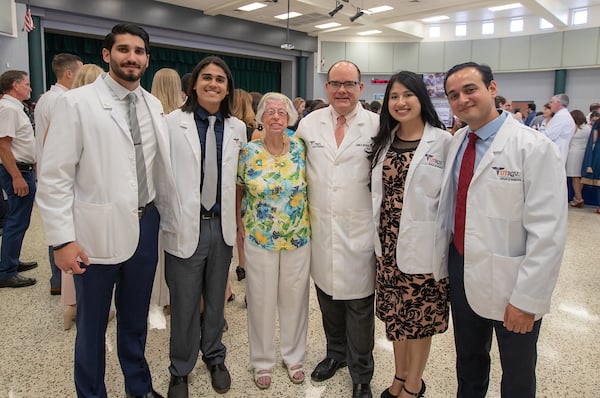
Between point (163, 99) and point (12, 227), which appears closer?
point (163, 99)

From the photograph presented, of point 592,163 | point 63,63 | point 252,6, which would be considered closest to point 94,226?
point 63,63

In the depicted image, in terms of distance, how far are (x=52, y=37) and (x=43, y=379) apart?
964 cm

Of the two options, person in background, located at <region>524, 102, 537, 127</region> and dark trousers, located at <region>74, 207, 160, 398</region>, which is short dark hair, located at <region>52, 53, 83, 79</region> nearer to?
dark trousers, located at <region>74, 207, 160, 398</region>

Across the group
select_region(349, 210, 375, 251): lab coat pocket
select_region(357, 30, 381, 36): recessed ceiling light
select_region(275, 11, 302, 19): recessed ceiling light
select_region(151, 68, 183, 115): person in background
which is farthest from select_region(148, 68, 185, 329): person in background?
select_region(357, 30, 381, 36): recessed ceiling light

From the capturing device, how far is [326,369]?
2.37 meters

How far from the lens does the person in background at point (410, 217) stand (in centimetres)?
184

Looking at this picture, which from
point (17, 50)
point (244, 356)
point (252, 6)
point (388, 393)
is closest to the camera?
point (388, 393)

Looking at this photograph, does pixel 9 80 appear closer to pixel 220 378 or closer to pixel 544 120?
pixel 220 378

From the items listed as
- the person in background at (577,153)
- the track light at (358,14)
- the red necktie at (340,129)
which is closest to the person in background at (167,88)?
the red necktie at (340,129)

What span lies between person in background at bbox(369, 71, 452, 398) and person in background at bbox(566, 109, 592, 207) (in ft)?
21.3

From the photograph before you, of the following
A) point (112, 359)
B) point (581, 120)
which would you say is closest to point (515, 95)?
point (581, 120)

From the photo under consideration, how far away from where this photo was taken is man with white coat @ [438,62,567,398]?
1436 mm

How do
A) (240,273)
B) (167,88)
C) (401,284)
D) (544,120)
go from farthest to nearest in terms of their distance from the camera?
(544,120) → (240,273) → (167,88) → (401,284)

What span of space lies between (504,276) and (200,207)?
52.1 inches
